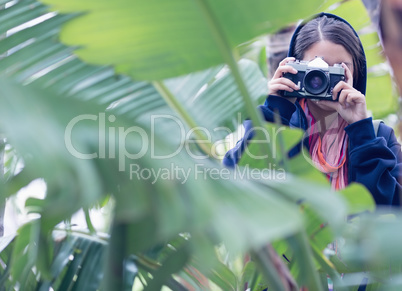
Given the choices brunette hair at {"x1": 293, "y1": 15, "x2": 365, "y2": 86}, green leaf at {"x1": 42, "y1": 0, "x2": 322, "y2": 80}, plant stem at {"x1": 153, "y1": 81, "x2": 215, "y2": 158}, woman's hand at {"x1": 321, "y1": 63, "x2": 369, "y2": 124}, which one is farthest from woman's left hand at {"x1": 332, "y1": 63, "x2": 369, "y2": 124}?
green leaf at {"x1": 42, "y1": 0, "x2": 322, "y2": 80}

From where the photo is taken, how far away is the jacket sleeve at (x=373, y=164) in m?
0.93

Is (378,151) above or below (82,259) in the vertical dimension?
below

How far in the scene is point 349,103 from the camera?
102 centimetres

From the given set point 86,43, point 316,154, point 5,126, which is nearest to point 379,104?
point 316,154

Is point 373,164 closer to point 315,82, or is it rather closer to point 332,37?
point 315,82

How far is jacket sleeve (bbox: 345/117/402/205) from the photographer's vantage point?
0.93 metres

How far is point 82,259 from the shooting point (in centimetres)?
78

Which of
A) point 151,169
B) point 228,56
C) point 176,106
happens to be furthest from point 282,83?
point 151,169

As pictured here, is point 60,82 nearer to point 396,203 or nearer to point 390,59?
point 390,59

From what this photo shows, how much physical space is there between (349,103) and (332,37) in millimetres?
185

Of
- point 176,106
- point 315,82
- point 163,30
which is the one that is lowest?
point 315,82

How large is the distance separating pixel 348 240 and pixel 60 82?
40 cm

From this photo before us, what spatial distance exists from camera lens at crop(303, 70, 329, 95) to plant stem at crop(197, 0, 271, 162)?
56 cm

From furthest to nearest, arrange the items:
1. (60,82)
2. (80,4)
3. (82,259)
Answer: (82,259)
(60,82)
(80,4)
